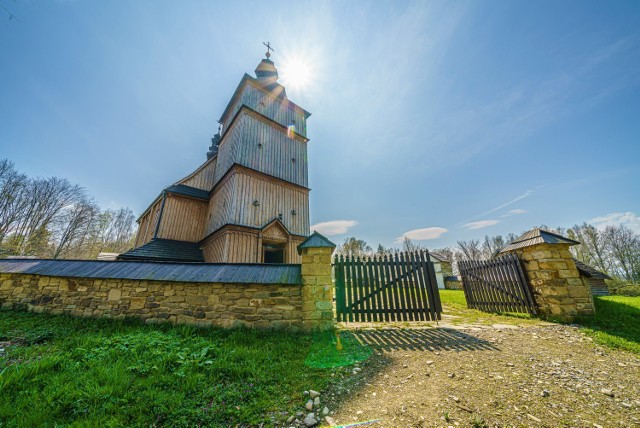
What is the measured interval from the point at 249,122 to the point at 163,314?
1157cm

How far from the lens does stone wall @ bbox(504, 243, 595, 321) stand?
5617mm

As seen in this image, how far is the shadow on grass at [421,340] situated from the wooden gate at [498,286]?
306 cm

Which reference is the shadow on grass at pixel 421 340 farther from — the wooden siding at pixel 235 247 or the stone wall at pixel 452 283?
the stone wall at pixel 452 283

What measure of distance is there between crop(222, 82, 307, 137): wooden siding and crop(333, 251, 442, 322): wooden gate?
12.5 meters

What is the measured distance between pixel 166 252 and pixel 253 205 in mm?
5095

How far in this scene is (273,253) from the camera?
13.6 meters

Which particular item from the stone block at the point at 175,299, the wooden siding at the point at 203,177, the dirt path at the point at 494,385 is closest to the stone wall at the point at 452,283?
the dirt path at the point at 494,385

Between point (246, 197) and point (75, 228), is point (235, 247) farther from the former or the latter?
point (75, 228)

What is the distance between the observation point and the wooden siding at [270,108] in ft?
46.7

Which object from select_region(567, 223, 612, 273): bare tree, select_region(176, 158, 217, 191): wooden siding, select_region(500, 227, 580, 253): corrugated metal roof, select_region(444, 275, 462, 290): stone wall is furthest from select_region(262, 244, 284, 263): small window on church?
select_region(567, 223, 612, 273): bare tree

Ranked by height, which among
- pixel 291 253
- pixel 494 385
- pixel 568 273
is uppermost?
pixel 291 253

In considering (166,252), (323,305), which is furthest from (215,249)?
(323,305)

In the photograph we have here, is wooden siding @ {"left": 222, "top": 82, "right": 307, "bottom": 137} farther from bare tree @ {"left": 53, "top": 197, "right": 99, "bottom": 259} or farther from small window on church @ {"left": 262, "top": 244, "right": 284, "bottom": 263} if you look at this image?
bare tree @ {"left": 53, "top": 197, "right": 99, "bottom": 259}

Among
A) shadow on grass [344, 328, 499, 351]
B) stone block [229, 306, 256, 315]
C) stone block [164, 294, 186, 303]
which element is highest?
stone block [164, 294, 186, 303]
